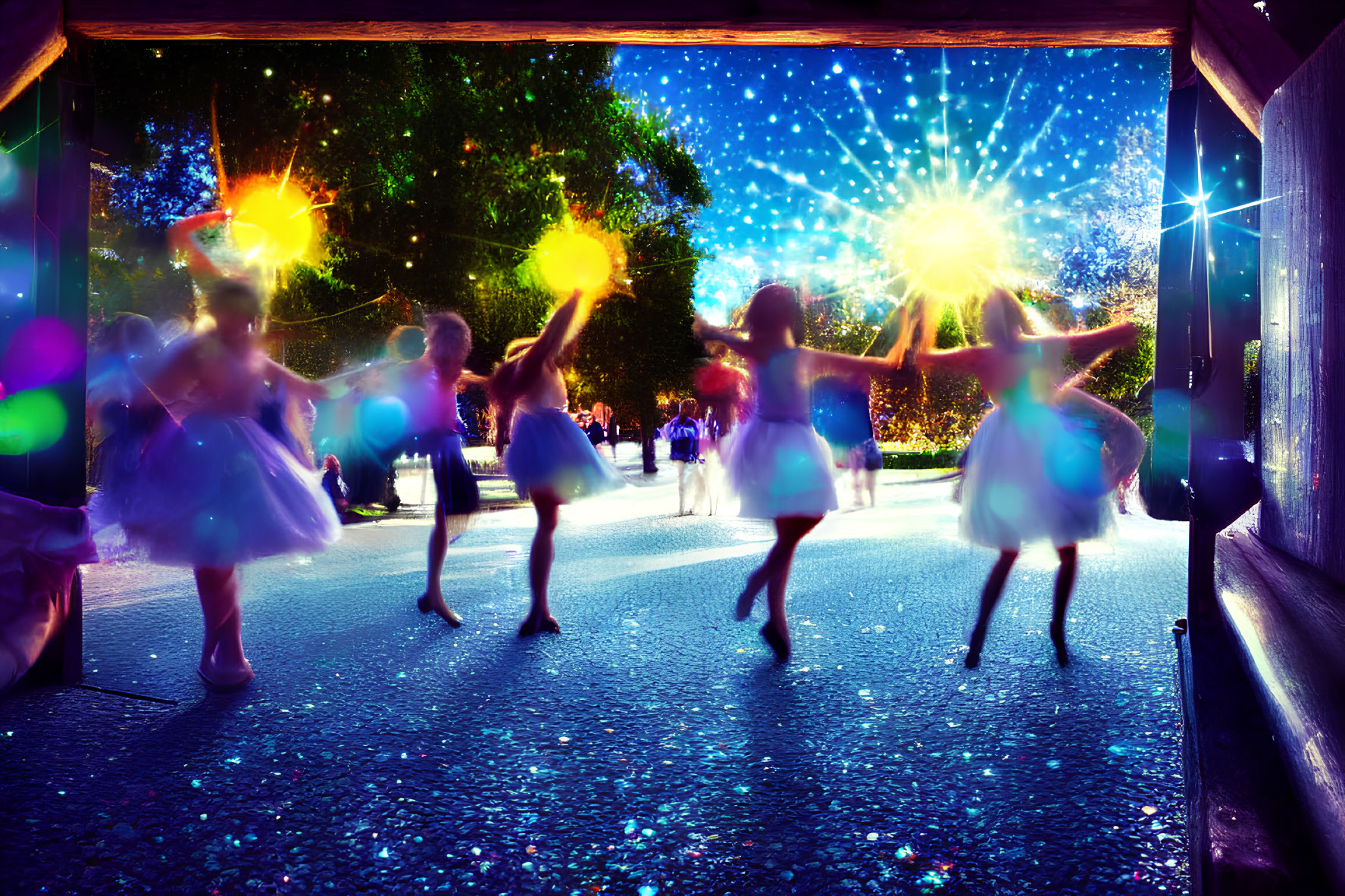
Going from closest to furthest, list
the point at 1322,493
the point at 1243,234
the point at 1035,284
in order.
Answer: the point at 1322,493, the point at 1243,234, the point at 1035,284

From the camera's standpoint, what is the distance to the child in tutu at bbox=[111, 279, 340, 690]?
4.09 m

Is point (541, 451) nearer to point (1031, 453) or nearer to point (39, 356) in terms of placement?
point (39, 356)

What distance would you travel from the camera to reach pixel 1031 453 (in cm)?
466

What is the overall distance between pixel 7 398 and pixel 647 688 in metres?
3.25

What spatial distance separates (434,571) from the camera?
19.5 ft

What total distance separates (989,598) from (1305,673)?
2619mm

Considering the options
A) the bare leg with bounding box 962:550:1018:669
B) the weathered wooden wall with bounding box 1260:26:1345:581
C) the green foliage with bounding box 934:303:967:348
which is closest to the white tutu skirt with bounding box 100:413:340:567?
the bare leg with bounding box 962:550:1018:669

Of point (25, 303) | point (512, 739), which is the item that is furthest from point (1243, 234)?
point (25, 303)

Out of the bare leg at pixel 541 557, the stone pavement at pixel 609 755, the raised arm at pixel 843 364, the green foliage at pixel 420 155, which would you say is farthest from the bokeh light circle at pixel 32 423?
the green foliage at pixel 420 155

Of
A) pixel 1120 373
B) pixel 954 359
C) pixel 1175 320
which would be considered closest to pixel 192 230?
pixel 954 359

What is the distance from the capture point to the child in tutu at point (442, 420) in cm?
591

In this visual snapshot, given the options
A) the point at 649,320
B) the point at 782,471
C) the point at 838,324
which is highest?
the point at 838,324

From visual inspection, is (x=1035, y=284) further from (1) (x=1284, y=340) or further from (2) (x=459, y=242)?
(1) (x=1284, y=340)

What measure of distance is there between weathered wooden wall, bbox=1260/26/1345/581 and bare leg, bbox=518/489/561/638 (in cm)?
368
